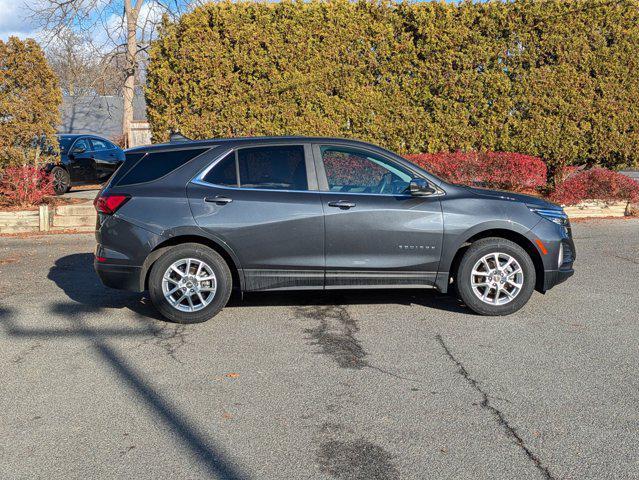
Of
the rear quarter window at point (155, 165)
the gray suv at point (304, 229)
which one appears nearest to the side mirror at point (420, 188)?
the gray suv at point (304, 229)

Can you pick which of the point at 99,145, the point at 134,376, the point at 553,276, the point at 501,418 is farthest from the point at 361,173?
the point at 99,145

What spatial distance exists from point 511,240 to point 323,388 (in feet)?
9.36

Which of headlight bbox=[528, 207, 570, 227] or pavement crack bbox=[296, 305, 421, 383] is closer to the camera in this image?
pavement crack bbox=[296, 305, 421, 383]

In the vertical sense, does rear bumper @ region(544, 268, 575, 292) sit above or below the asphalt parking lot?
above

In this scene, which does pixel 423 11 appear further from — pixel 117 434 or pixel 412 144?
pixel 117 434

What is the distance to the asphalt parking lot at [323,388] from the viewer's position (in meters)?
3.63

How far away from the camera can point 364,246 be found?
6297 millimetres

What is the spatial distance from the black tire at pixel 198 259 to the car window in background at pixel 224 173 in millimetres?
656

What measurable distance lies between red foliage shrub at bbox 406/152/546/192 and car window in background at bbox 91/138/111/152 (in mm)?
9572

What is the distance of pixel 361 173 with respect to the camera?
6.43 m

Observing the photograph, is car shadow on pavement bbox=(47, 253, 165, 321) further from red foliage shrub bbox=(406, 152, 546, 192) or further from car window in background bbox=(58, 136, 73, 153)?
car window in background bbox=(58, 136, 73, 153)

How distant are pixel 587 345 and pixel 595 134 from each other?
369 inches

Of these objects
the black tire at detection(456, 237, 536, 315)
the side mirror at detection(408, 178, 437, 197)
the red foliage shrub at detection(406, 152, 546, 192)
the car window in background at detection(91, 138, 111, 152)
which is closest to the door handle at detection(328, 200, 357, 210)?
the side mirror at detection(408, 178, 437, 197)

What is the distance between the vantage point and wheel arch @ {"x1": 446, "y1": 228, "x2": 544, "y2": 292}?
6.43 meters
